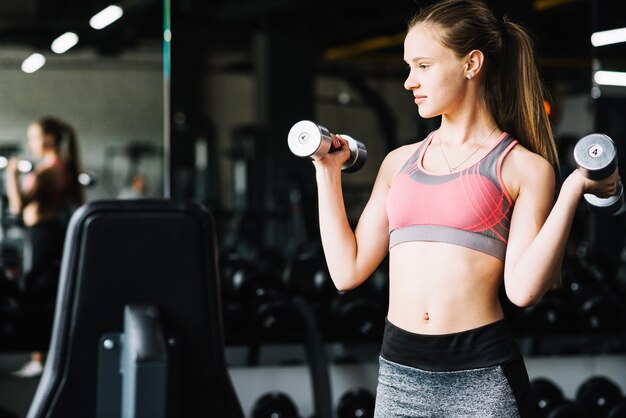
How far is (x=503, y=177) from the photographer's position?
115 cm

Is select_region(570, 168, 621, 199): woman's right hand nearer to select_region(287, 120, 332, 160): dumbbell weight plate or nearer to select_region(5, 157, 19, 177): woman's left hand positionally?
select_region(287, 120, 332, 160): dumbbell weight plate

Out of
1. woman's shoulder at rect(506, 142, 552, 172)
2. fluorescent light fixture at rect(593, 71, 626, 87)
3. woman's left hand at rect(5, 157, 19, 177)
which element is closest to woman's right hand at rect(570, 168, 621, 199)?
woman's shoulder at rect(506, 142, 552, 172)

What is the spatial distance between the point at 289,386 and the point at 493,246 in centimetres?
233

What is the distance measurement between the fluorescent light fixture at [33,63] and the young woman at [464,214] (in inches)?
176

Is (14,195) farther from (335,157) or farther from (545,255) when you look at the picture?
(545,255)

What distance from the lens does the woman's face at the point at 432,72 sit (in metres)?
1.15

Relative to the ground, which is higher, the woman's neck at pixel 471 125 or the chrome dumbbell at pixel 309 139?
the woman's neck at pixel 471 125

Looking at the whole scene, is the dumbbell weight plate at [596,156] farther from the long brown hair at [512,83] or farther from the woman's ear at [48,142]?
the woman's ear at [48,142]

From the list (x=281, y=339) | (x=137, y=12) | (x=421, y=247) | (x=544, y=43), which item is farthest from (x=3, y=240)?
(x=544, y=43)

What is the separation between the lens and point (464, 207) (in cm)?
113

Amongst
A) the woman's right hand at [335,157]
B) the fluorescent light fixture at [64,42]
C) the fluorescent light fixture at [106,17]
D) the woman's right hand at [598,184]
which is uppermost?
the fluorescent light fixture at [106,17]

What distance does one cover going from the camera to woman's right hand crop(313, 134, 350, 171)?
119 centimetres

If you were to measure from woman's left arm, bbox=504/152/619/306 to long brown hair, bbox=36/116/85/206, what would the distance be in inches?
152

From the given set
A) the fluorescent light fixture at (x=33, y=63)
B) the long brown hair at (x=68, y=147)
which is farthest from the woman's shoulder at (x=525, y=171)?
the fluorescent light fixture at (x=33, y=63)
